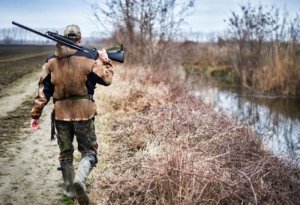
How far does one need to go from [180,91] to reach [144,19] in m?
6.35

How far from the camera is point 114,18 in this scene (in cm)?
1958

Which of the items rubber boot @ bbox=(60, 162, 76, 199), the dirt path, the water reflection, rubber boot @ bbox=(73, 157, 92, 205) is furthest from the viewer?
the water reflection

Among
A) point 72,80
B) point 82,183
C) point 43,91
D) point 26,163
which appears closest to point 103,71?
point 72,80

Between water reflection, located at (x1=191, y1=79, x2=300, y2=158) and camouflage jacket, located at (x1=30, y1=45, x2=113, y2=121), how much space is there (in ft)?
15.2

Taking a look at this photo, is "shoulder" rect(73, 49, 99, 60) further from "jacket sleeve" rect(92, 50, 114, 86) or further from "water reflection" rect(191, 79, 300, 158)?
"water reflection" rect(191, 79, 300, 158)

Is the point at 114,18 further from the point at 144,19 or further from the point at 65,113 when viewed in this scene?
the point at 65,113

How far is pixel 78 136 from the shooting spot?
17.1ft

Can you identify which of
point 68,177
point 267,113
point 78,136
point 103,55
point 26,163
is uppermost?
point 103,55

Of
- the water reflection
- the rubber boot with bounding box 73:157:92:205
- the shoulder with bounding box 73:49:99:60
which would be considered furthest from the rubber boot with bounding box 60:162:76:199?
the water reflection

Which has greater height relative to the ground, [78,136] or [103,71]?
[103,71]

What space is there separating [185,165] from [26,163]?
2821mm

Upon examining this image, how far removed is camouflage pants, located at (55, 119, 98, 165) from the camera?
5156 mm

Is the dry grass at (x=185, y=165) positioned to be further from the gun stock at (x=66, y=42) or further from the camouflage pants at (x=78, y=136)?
the gun stock at (x=66, y=42)

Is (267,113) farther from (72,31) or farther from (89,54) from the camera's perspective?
(72,31)
